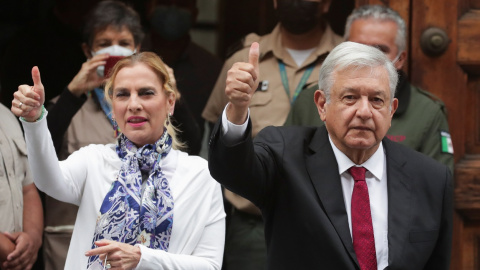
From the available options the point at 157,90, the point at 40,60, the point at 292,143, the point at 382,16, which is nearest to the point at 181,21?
the point at 40,60

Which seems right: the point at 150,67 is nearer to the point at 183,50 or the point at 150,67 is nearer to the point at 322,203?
the point at 322,203

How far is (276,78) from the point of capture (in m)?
4.99

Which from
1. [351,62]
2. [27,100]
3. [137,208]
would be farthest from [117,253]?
[351,62]

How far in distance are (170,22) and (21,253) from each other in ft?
6.74

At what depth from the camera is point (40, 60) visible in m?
5.85

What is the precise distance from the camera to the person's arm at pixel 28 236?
4.47 meters

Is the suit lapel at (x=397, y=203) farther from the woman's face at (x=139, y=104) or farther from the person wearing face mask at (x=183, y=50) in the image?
the person wearing face mask at (x=183, y=50)

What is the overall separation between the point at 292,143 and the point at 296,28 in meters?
1.60

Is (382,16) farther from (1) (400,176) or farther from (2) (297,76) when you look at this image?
A: (1) (400,176)

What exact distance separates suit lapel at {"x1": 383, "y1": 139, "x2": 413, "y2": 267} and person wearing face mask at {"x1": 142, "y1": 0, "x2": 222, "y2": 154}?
6.38 ft

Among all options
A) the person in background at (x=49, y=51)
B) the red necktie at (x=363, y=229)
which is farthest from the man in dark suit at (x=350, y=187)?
the person in background at (x=49, y=51)

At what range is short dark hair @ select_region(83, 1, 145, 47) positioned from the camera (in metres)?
5.00

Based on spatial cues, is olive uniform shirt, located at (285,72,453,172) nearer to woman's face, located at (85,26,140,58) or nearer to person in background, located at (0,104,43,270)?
woman's face, located at (85,26,140,58)

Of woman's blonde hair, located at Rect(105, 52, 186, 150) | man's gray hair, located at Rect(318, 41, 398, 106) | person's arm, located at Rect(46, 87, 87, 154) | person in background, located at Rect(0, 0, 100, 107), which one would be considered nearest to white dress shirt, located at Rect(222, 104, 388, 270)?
man's gray hair, located at Rect(318, 41, 398, 106)
